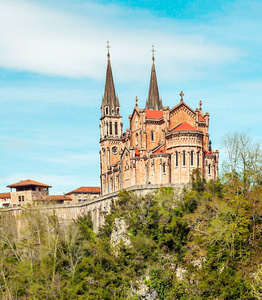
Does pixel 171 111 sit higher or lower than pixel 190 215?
higher

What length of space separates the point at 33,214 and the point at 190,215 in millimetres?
26932

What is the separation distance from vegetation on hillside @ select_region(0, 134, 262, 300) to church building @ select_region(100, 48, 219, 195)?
17.6ft

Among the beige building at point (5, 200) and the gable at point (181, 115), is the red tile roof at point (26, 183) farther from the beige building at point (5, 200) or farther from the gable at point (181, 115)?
the gable at point (181, 115)

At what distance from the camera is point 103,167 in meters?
96.2

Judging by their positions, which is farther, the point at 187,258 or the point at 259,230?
the point at 187,258

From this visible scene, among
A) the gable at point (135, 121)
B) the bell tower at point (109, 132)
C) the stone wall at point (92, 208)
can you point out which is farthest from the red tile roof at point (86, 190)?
the gable at point (135, 121)

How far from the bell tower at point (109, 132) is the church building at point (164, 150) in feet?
3.81

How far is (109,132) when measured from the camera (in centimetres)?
9775

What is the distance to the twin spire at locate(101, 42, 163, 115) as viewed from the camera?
97.5 metres

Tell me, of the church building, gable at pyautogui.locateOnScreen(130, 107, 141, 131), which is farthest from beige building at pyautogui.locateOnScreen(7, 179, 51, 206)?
gable at pyautogui.locateOnScreen(130, 107, 141, 131)

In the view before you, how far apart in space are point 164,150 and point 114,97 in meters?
26.3

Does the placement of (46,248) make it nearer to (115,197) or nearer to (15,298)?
(15,298)

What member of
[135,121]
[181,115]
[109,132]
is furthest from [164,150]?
[109,132]

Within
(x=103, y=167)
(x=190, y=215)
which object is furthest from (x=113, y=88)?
(x=190, y=215)
